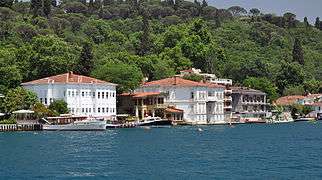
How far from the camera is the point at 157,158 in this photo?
45.6 m

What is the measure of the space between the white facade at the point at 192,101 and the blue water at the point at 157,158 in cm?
3622

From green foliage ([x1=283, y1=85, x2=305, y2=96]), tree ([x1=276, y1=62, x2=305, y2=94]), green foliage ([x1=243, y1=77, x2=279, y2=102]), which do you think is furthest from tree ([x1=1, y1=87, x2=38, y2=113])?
green foliage ([x1=283, y1=85, x2=305, y2=96])

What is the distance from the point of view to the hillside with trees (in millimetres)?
98875

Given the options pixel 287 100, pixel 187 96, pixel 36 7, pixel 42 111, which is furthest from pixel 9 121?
pixel 36 7

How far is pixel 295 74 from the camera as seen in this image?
461 feet

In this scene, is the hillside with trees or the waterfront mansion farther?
the waterfront mansion

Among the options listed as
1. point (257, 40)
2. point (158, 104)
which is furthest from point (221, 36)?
point (158, 104)

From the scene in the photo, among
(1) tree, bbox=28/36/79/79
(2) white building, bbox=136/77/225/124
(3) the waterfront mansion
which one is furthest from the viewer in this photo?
(2) white building, bbox=136/77/225/124

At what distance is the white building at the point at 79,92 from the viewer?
88.8 m

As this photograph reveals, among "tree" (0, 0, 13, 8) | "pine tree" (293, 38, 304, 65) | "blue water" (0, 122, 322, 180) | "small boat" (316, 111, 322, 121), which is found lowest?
"blue water" (0, 122, 322, 180)

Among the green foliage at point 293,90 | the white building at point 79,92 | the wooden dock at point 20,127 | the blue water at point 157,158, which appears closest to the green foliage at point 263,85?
the green foliage at point 293,90

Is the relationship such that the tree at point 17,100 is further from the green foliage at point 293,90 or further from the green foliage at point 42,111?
the green foliage at point 293,90

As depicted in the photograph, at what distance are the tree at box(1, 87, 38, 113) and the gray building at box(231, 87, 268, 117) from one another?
41.0 metres

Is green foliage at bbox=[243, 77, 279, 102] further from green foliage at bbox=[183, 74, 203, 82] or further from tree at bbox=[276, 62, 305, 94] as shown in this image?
green foliage at bbox=[183, 74, 203, 82]
